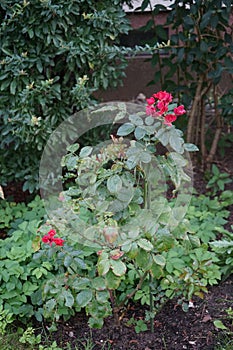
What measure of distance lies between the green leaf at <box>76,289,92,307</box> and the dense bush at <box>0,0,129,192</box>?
49.5 inches

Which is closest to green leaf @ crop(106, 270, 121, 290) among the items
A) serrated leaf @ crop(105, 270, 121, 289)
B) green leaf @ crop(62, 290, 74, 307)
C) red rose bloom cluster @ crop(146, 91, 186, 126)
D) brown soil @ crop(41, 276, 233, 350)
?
serrated leaf @ crop(105, 270, 121, 289)

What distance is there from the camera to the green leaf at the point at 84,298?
2.24 meters

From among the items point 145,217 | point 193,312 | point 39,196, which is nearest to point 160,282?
point 193,312

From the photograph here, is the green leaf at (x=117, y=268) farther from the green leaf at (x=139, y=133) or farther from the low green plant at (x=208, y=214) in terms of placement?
the low green plant at (x=208, y=214)

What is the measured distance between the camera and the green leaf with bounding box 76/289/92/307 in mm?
2238

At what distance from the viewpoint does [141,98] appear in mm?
5488

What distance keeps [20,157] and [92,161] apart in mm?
1475

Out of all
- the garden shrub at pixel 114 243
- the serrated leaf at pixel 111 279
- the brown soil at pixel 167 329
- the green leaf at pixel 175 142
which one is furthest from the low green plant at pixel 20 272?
the green leaf at pixel 175 142

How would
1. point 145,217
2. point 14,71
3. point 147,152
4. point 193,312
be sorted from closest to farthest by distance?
1. point 147,152
2. point 145,217
3. point 193,312
4. point 14,71

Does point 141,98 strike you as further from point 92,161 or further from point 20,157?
point 92,161

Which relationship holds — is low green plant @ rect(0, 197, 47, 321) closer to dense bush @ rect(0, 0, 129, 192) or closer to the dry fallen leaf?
dense bush @ rect(0, 0, 129, 192)

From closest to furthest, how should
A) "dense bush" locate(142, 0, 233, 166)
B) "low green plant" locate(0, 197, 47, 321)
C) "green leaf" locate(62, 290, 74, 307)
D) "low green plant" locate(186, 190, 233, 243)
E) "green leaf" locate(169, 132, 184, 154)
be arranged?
"green leaf" locate(169, 132, 184, 154), "green leaf" locate(62, 290, 74, 307), "low green plant" locate(0, 197, 47, 321), "low green plant" locate(186, 190, 233, 243), "dense bush" locate(142, 0, 233, 166)

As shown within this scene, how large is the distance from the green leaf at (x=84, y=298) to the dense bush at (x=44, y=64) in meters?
1.26

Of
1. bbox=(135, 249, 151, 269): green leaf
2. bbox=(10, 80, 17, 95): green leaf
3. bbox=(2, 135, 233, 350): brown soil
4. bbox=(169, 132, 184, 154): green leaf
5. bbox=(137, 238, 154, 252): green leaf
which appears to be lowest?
bbox=(2, 135, 233, 350): brown soil
